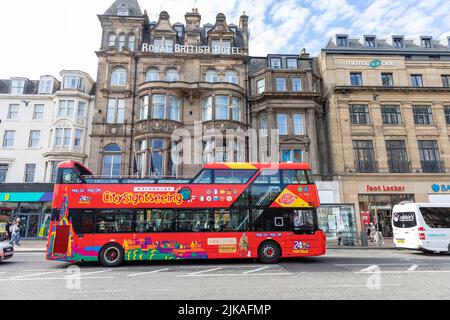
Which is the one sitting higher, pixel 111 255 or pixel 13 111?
pixel 13 111

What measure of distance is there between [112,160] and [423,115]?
30082 mm

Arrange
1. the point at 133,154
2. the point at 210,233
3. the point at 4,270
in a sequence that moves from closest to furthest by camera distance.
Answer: the point at 4,270 < the point at 210,233 < the point at 133,154

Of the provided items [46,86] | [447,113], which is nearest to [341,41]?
[447,113]

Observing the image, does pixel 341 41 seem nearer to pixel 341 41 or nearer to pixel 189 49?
pixel 341 41

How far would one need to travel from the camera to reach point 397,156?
2416cm

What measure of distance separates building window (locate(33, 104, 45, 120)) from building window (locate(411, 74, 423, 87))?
37213 millimetres

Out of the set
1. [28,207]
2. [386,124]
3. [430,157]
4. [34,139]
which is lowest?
[28,207]

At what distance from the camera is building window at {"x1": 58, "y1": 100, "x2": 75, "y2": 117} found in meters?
24.4

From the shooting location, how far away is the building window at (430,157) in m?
23.9

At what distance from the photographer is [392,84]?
25.8 m

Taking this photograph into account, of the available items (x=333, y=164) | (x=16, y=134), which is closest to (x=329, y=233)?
(x=333, y=164)

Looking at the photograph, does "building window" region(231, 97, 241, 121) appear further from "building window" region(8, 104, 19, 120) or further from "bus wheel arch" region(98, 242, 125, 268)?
"building window" region(8, 104, 19, 120)

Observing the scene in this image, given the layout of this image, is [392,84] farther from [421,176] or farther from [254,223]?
[254,223]

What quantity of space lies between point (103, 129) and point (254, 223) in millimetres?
18202
